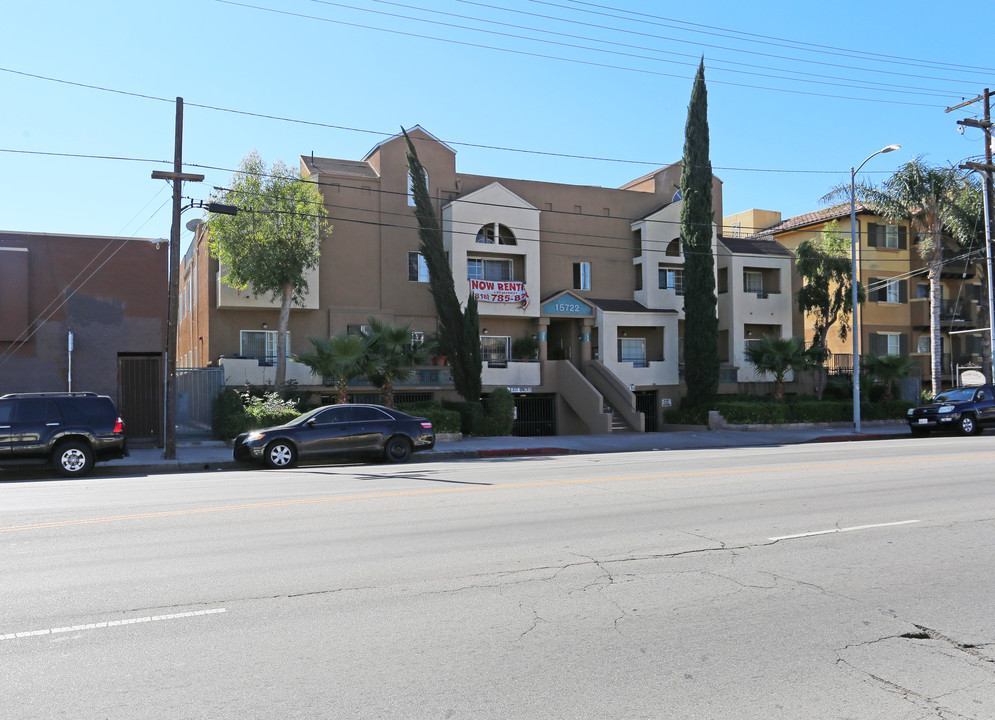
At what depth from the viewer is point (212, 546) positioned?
8367 mm

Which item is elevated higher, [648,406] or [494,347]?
[494,347]

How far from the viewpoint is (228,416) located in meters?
23.6

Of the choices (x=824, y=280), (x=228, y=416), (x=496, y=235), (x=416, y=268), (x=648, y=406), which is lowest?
(x=648, y=406)

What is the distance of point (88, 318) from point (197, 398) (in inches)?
217

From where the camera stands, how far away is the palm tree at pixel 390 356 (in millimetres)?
25406

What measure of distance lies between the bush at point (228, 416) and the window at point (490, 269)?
42.6 ft

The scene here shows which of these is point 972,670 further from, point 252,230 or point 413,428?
point 252,230

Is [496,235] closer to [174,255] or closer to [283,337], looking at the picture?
[283,337]

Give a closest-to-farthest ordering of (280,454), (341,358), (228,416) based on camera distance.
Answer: (280,454), (228,416), (341,358)

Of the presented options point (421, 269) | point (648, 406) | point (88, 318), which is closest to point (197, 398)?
point (88, 318)

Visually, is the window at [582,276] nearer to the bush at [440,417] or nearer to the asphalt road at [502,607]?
the bush at [440,417]

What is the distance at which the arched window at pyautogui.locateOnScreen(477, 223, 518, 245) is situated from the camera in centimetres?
3403

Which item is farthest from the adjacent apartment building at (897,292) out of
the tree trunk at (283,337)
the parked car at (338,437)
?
the parked car at (338,437)

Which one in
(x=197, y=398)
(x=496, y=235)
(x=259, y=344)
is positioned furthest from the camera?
(x=496, y=235)
